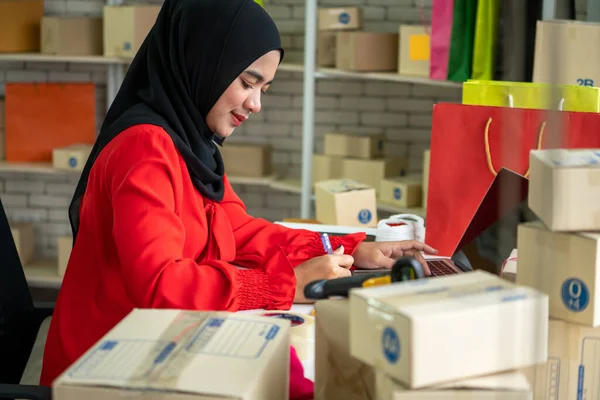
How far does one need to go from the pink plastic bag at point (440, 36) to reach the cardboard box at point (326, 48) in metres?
0.64

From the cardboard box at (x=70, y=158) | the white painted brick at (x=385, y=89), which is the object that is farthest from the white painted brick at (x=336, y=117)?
the cardboard box at (x=70, y=158)

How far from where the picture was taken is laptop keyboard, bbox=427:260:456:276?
1.78 meters

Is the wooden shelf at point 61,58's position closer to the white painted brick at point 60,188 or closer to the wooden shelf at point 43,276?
the white painted brick at point 60,188

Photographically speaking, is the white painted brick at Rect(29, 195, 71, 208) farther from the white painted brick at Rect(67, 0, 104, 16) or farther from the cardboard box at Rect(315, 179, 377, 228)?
the cardboard box at Rect(315, 179, 377, 228)

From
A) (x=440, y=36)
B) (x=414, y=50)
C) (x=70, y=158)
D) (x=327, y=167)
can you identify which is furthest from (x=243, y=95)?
(x=70, y=158)

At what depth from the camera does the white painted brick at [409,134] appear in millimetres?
4250

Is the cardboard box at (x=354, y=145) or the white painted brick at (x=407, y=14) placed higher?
the white painted brick at (x=407, y=14)

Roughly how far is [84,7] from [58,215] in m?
1.14

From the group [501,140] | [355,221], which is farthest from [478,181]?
[355,221]

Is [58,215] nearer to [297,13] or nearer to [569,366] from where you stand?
[297,13]

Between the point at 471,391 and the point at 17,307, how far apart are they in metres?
1.22

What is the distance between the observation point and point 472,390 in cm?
90

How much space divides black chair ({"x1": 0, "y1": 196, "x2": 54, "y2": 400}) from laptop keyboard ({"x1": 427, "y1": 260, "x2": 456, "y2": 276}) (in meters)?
0.88

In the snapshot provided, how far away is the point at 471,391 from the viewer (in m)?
0.90
